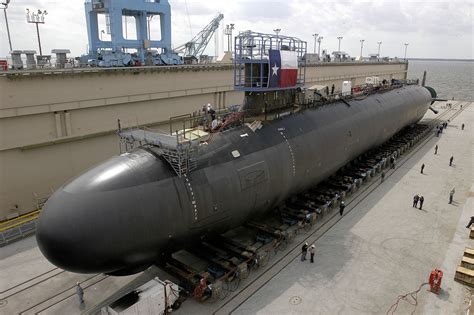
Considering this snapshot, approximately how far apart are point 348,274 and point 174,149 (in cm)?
982

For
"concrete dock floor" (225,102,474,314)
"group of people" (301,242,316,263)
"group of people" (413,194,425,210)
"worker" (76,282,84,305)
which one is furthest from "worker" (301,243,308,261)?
"group of people" (413,194,425,210)

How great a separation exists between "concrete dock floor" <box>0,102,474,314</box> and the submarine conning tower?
824cm

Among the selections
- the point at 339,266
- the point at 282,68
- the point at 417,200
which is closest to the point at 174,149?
the point at 282,68

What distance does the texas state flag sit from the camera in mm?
18234

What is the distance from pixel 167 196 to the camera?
12.8m

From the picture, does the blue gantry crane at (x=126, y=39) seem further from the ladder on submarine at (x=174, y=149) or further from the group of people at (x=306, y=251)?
the group of people at (x=306, y=251)

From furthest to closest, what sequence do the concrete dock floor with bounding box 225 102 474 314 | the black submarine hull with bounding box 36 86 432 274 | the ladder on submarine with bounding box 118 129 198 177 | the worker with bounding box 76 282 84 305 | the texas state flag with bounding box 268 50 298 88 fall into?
the texas state flag with bounding box 268 50 298 88, the concrete dock floor with bounding box 225 102 474 314, the worker with bounding box 76 282 84 305, the ladder on submarine with bounding box 118 129 198 177, the black submarine hull with bounding box 36 86 432 274

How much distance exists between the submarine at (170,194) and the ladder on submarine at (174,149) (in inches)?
4.7

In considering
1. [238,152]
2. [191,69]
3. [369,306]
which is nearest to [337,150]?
[238,152]

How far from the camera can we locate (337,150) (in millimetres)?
22703

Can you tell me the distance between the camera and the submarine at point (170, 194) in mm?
11422

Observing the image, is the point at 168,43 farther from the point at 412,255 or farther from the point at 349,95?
the point at 412,255

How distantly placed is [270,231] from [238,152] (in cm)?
466

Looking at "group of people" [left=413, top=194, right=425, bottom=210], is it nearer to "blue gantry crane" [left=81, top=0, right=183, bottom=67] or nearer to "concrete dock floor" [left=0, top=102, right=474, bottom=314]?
"concrete dock floor" [left=0, top=102, right=474, bottom=314]
